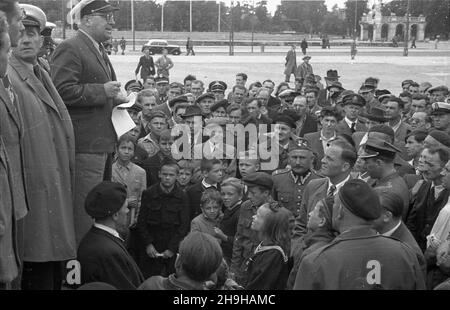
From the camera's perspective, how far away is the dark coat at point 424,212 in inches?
203

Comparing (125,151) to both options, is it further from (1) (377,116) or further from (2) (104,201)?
(1) (377,116)

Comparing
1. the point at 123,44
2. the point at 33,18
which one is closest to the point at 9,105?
the point at 33,18

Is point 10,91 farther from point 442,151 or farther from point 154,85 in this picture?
point 154,85

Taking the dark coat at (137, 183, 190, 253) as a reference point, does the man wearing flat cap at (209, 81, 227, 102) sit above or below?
A: above

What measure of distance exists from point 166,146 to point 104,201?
325 cm

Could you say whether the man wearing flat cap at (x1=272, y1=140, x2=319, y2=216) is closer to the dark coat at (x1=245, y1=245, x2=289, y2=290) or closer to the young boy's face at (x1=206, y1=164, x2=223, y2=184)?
the young boy's face at (x1=206, y1=164, x2=223, y2=184)

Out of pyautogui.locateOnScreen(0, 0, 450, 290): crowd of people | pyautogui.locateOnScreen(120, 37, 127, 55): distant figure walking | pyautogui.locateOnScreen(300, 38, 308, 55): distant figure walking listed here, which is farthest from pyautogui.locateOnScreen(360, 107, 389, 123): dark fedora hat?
pyautogui.locateOnScreen(300, 38, 308, 55): distant figure walking

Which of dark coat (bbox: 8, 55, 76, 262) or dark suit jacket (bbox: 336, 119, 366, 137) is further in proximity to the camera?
dark suit jacket (bbox: 336, 119, 366, 137)

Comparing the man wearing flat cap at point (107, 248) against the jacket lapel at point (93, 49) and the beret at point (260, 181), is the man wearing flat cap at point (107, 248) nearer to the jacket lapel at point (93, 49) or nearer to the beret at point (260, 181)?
the jacket lapel at point (93, 49)

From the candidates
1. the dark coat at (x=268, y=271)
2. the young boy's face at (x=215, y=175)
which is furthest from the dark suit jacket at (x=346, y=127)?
the dark coat at (x=268, y=271)

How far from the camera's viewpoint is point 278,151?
738cm

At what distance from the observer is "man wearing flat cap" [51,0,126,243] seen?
4.34 meters

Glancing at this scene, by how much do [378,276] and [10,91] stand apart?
84.9 inches

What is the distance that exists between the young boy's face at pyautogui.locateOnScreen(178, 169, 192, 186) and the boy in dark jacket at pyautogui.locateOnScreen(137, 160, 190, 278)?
54 centimetres
